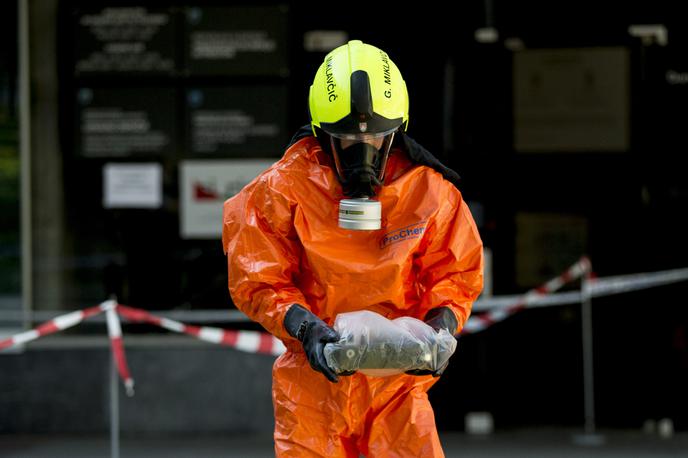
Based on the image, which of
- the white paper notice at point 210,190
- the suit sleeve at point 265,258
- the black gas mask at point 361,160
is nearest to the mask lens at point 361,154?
the black gas mask at point 361,160

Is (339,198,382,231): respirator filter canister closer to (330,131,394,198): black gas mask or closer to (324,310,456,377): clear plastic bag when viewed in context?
(330,131,394,198): black gas mask

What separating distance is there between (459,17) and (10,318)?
353 cm

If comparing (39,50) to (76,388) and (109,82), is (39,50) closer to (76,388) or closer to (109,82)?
(109,82)

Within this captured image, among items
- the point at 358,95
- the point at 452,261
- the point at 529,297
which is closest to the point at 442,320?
the point at 452,261

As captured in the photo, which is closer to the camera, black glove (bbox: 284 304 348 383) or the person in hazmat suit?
black glove (bbox: 284 304 348 383)

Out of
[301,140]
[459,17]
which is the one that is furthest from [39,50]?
[301,140]

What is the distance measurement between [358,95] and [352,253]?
1.53 ft

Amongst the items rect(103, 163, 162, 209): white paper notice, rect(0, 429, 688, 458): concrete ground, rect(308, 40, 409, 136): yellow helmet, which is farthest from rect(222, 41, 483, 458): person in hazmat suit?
rect(103, 163, 162, 209): white paper notice

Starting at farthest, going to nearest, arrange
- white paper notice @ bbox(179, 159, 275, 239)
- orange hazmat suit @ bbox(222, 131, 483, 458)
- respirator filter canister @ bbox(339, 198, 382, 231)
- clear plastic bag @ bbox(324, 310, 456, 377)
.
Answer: white paper notice @ bbox(179, 159, 275, 239), orange hazmat suit @ bbox(222, 131, 483, 458), respirator filter canister @ bbox(339, 198, 382, 231), clear plastic bag @ bbox(324, 310, 456, 377)

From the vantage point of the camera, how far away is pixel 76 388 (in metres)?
7.21

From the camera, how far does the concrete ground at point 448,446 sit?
677cm

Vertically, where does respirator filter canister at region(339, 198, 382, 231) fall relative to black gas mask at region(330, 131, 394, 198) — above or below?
below

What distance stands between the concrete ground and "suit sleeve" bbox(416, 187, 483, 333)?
3572mm

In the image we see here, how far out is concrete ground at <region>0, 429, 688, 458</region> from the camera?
267 inches
